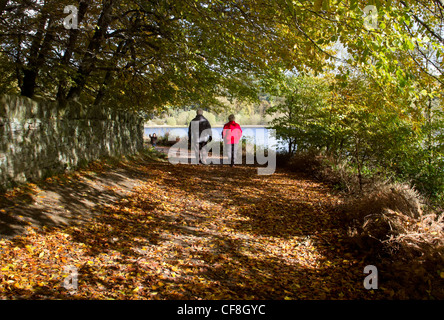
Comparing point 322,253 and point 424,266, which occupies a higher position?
point 424,266

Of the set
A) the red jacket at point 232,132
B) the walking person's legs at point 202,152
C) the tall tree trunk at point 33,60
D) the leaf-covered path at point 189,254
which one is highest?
the tall tree trunk at point 33,60

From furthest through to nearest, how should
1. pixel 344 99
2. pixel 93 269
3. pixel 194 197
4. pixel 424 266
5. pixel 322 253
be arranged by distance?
pixel 344 99, pixel 194 197, pixel 322 253, pixel 93 269, pixel 424 266

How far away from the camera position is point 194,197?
7262 mm

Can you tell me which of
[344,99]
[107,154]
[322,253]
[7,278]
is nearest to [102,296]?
[7,278]

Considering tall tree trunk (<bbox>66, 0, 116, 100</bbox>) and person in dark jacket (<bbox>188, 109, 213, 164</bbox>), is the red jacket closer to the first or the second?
person in dark jacket (<bbox>188, 109, 213, 164</bbox>)

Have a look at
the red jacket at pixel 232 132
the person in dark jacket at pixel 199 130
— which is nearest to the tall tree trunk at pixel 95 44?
the person in dark jacket at pixel 199 130

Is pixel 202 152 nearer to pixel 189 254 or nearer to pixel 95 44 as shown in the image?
pixel 95 44

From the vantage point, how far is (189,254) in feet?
13.8

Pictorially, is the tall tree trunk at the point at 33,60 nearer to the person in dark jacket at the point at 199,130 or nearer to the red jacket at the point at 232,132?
the person in dark jacket at the point at 199,130

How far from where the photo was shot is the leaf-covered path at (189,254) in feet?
10.7

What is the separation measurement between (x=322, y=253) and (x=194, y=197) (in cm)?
348

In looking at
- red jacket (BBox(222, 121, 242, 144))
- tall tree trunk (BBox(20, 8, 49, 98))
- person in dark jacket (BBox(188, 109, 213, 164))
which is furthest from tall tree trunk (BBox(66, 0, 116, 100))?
red jacket (BBox(222, 121, 242, 144))

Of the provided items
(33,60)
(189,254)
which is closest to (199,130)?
(33,60)
